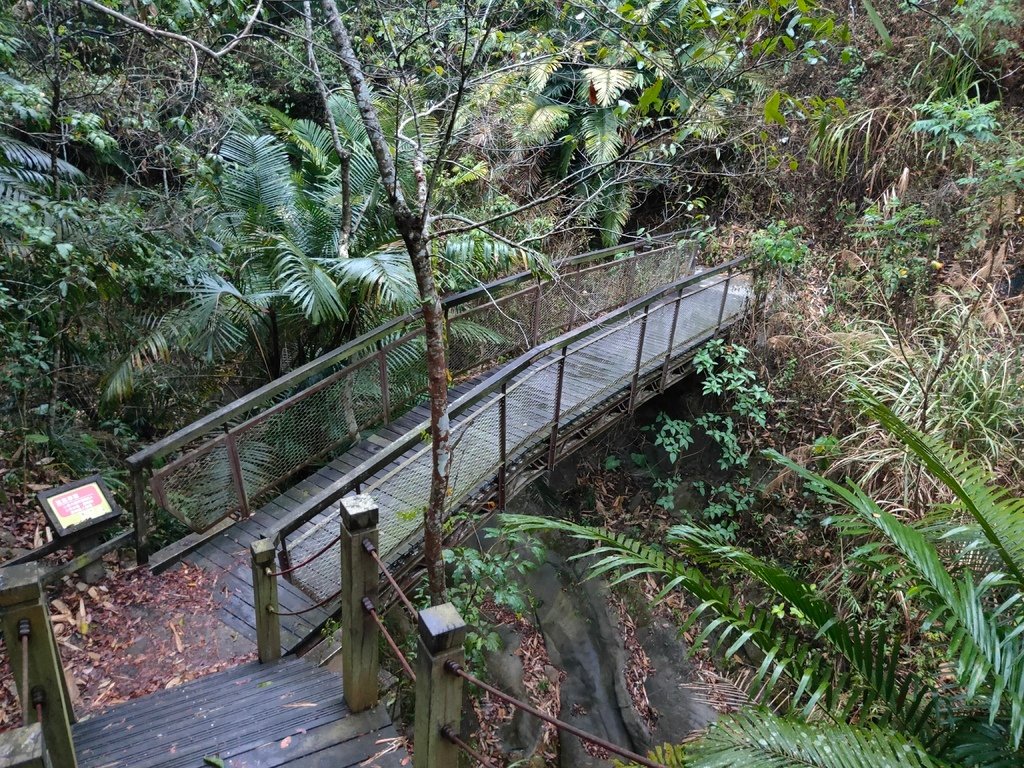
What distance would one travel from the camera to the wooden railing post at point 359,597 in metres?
2.49

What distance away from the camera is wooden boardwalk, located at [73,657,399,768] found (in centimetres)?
251

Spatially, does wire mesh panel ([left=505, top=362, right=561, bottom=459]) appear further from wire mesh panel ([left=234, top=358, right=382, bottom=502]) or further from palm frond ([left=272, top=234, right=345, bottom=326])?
palm frond ([left=272, top=234, right=345, bottom=326])

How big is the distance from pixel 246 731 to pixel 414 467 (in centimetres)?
189

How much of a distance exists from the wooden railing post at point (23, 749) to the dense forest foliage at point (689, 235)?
5.93 ft

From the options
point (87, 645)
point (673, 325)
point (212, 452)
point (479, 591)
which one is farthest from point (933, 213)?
point (87, 645)

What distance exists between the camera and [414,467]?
13.8 ft

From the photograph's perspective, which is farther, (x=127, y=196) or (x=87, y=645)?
(x=127, y=196)

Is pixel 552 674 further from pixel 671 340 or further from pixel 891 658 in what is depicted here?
pixel 891 658

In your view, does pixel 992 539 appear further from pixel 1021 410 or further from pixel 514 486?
pixel 1021 410

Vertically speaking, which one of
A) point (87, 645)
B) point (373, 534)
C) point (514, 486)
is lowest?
point (373, 534)

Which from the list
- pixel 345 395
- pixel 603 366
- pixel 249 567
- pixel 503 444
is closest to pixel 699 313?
pixel 603 366

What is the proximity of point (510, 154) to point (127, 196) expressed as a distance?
510cm

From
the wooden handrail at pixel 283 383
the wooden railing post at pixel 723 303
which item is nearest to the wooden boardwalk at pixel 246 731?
the wooden handrail at pixel 283 383

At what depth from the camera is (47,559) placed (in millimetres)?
3938
